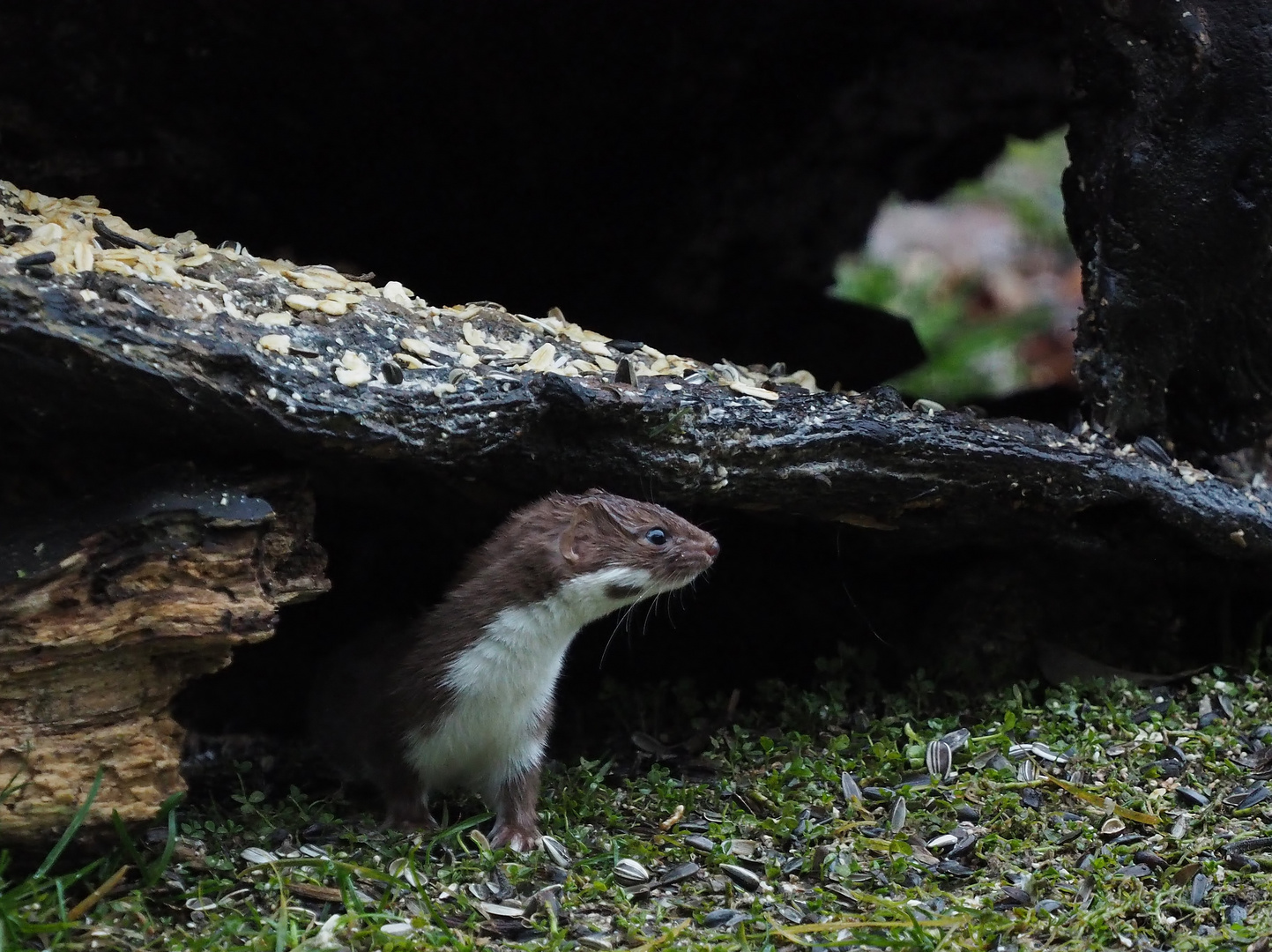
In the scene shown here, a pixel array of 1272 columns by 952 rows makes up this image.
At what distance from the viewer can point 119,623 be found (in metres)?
3.25

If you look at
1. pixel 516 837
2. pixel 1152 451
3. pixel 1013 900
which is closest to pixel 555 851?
pixel 516 837

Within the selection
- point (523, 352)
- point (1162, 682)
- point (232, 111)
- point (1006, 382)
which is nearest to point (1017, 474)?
point (1162, 682)

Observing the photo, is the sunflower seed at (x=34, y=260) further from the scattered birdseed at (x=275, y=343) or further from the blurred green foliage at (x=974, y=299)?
the blurred green foliage at (x=974, y=299)

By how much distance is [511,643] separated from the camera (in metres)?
4.07

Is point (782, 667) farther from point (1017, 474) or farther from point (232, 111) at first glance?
point (232, 111)

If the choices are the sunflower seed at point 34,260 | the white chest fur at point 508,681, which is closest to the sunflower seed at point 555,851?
the white chest fur at point 508,681

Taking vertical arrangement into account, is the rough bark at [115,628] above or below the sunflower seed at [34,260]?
below

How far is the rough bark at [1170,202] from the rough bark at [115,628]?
3077 millimetres

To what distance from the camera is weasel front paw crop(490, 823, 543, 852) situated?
3896 mm

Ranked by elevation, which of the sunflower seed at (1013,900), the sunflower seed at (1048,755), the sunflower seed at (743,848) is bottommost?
the sunflower seed at (743,848)

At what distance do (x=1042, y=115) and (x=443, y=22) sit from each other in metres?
3.05

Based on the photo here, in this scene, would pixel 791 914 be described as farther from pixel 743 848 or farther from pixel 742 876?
pixel 743 848

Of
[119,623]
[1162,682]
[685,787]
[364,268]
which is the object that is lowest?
Result: [685,787]

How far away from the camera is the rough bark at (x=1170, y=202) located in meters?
4.33
